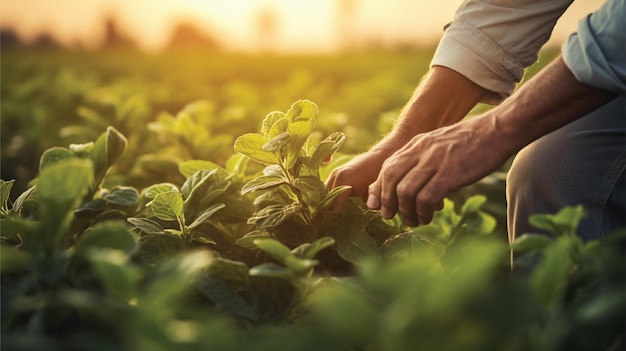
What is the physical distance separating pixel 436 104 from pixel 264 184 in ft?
2.72

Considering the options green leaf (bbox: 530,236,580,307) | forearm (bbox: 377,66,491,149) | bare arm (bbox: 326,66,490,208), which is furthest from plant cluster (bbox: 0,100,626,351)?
forearm (bbox: 377,66,491,149)

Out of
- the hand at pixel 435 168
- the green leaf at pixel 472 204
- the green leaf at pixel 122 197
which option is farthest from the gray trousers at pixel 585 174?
the green leaf at pixel 122 197

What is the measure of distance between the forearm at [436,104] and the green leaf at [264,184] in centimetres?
55

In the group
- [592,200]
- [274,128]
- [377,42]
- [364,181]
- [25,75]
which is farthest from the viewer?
[377,42]

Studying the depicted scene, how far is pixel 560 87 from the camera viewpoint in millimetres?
1729

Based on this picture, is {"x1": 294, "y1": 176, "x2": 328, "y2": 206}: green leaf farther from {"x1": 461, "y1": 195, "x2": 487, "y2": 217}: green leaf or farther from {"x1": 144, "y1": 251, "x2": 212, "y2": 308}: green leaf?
{"x1": 461, "y1": 195, "x2": 487, "y2": 217}: green leaf

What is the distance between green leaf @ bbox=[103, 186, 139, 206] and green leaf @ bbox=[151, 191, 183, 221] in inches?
7.0

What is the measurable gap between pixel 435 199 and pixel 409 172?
0.31ft

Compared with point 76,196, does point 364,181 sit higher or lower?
lower

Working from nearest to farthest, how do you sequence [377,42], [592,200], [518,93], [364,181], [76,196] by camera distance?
[76,196], [518,93], [364,181], [592,200], [377,42]

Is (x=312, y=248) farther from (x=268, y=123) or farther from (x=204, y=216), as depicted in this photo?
(x=268, y=123)

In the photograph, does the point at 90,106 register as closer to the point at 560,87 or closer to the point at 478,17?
the point at 478,17

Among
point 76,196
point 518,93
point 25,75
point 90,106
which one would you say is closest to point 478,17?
point 518,93

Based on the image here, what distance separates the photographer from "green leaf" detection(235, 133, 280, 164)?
168 centimetres
